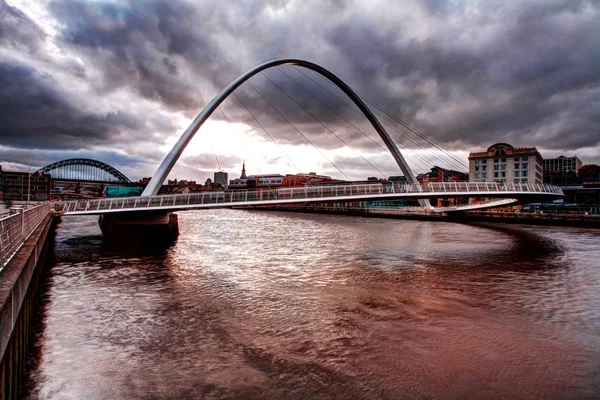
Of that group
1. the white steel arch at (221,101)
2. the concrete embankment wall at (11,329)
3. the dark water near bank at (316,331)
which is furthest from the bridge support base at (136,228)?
the concrete embankment wall at (11,329)

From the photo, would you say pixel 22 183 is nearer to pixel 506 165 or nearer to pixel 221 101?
pixel 221 101

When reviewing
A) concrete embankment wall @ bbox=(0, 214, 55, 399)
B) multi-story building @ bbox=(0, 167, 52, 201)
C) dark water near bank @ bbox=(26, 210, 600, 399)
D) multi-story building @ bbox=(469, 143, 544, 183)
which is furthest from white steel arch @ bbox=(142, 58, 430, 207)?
multi-story building @ bbox=(0, 167, 52, 201)

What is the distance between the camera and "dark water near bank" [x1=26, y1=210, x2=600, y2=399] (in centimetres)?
652

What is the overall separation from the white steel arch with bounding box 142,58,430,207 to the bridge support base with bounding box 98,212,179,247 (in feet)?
6.43

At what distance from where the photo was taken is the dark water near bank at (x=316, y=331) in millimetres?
6516

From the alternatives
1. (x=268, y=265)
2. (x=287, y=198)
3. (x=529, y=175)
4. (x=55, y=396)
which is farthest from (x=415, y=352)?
(x=529, y=175)

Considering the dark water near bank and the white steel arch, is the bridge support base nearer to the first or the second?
the white steel arch

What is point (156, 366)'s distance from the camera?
7176 millimetres

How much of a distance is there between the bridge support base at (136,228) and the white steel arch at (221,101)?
1960 millimetres

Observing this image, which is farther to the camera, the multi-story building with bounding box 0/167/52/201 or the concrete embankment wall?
the multi-story building with bounding box 0/167/52/201

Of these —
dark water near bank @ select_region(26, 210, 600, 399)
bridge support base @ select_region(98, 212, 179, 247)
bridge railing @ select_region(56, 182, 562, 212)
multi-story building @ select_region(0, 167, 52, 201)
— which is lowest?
dark water near bank @ select_region(26, 210, 600, 399)

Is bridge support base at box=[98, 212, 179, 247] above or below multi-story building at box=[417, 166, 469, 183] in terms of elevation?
below

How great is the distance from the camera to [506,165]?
85000 mm

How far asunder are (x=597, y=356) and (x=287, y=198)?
19030 mm
